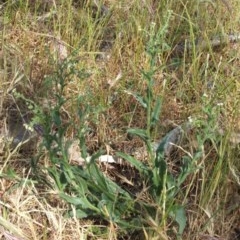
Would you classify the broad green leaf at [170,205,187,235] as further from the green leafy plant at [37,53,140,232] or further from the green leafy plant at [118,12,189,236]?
the green leafy plant at [37,53,140,232]

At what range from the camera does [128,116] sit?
2176mm

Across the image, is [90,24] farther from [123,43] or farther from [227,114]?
[227,114]

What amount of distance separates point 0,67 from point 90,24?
383mm

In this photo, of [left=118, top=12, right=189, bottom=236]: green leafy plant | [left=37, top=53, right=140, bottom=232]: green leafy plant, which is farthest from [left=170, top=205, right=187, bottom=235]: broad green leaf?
[left=37, top=53, right=140, bottom=232]: green leafy plant

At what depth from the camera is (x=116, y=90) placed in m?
2.22

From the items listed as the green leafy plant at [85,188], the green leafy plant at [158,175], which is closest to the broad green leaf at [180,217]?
the green leafy plant at [158,175]

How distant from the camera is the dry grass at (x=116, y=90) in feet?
5.94

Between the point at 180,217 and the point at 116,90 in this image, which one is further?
the point at 116,90

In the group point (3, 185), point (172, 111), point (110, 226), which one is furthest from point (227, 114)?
point (3, 185)

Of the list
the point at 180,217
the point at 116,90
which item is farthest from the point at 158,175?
the point at 116,90

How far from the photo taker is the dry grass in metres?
1.81

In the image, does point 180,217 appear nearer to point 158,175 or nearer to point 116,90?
point 158,175

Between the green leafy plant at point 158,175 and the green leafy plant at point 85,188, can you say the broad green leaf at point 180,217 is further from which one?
the green leafy plant at point 85,188

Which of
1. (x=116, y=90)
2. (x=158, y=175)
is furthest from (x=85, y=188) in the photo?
(x=116, y=90)
